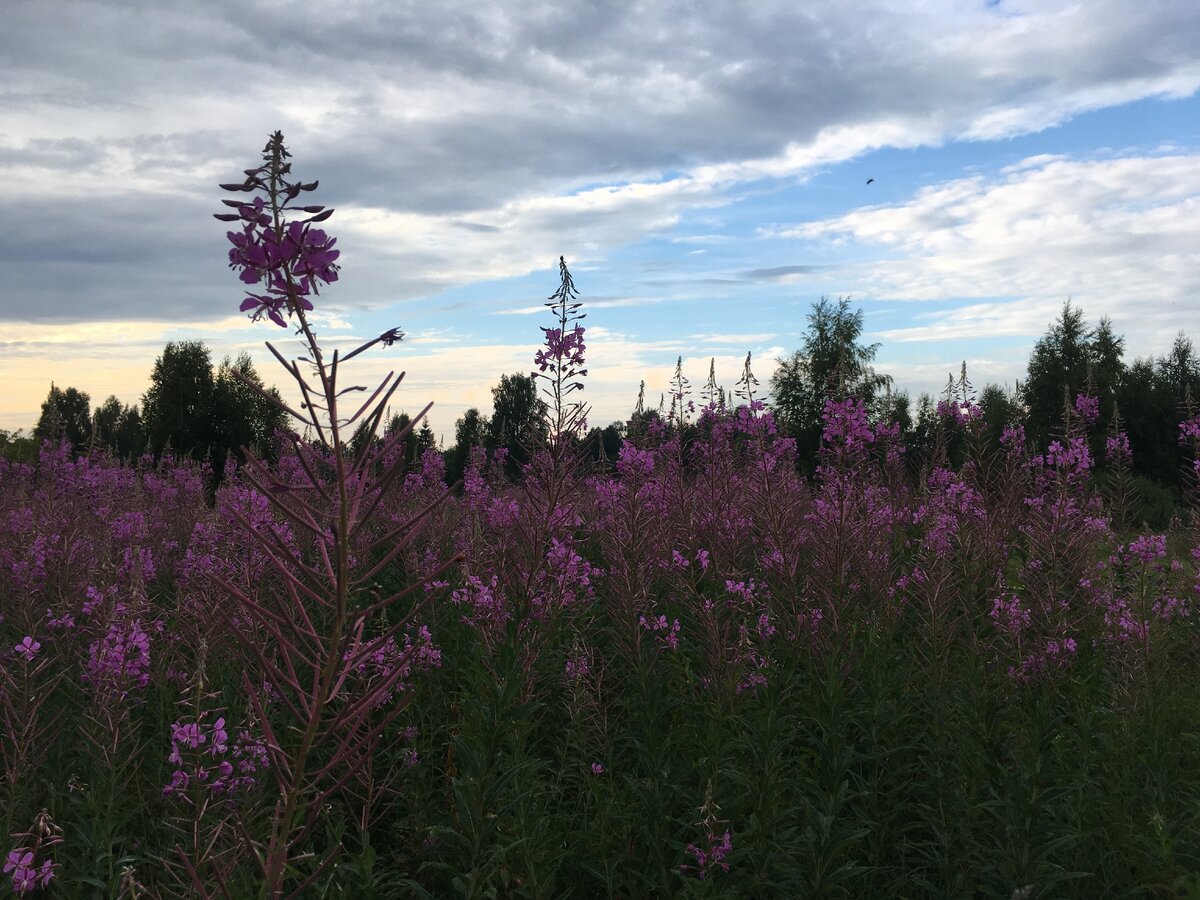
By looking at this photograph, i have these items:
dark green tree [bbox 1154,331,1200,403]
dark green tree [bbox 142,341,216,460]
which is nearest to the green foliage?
dark green tree [bbox 142,341,216,460]

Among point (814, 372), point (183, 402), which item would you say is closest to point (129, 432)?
point (183, 402)

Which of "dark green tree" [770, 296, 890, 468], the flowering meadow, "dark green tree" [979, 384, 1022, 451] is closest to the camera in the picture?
the flowering meadow

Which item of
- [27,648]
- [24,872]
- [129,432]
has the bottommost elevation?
[24,872]

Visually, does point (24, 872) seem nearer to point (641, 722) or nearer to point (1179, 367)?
point (641, 722)

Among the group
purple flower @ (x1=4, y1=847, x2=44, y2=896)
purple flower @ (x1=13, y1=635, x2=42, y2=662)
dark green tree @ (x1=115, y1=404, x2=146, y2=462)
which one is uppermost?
dark green tree @ (x1=115, y1=404, x2=146, y2=462)

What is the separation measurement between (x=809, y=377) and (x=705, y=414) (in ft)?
182

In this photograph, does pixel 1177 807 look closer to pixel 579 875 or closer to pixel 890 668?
pixel 890 668

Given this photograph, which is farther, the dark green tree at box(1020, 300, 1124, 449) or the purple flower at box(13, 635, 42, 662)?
the dark green tree at box(1020, 300, 1124, 449)

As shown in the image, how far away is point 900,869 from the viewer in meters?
4.86

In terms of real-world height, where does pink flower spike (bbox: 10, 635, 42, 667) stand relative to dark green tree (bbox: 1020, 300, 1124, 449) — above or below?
below

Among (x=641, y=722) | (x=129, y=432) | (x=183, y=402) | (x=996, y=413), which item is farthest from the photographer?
(x=129, y=432)

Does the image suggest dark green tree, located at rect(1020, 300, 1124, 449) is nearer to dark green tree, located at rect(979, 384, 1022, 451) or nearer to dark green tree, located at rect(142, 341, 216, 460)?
dark green tree, located at rect(979, 384, 1022, 451)

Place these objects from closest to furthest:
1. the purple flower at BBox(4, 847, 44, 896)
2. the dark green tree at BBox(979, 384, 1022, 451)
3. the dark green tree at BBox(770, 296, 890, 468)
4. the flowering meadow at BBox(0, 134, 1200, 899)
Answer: the purple flower at BBox(4, 847, 44, 896) < the flowering meadow at BBox(0, 134, 1200, 899) < the dark green tree at BBox(979, 384, 1022, 451) < the dark green tree at BBox(770, 296, 890, 468)

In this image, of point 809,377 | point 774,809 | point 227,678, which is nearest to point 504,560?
point 227,678
